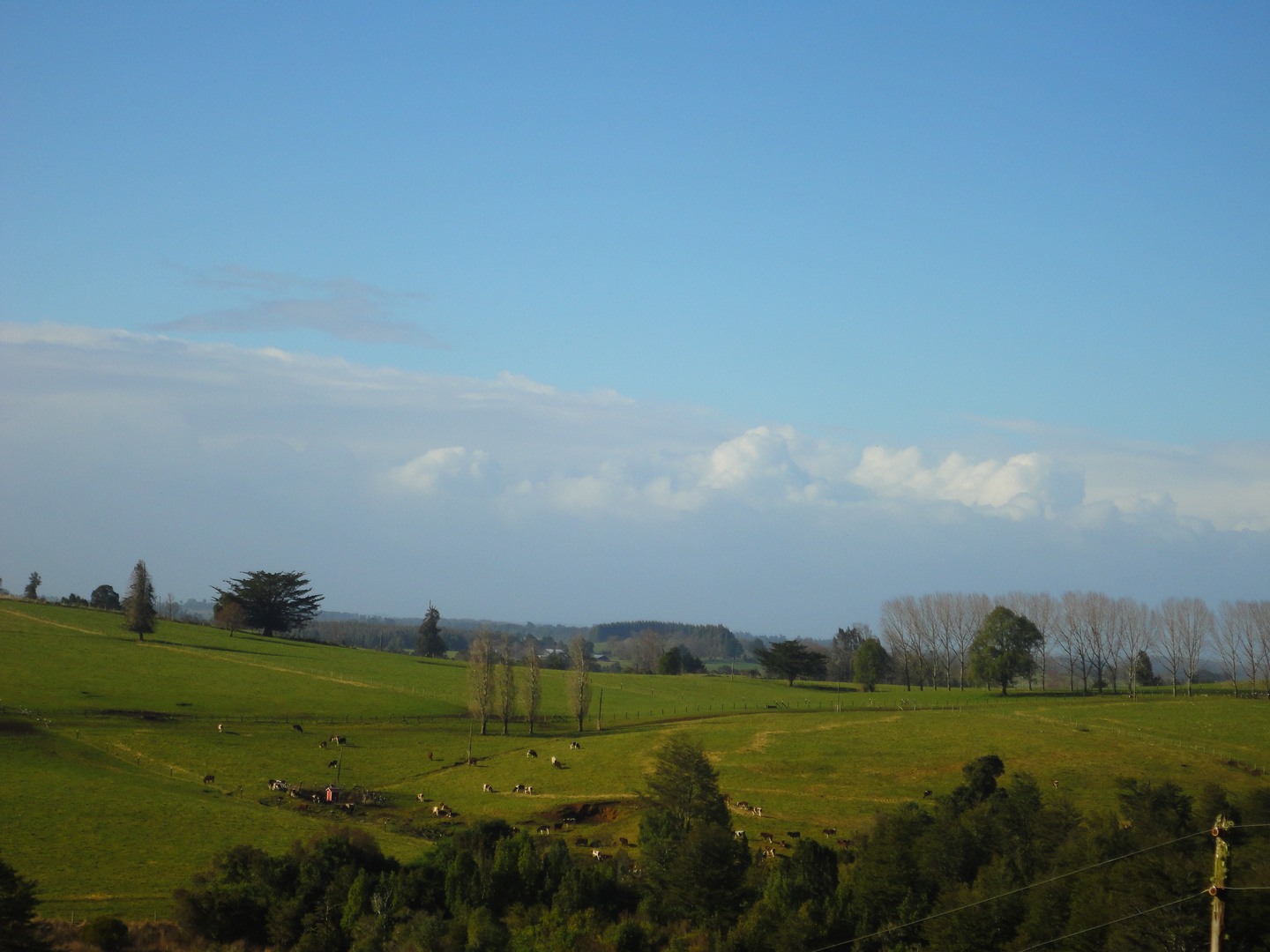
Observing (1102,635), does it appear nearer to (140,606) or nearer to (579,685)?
(579,685)

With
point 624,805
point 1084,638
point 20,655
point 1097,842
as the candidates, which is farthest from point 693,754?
point 1084,638

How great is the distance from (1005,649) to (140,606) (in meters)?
103

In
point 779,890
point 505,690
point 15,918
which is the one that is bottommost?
point 779,890

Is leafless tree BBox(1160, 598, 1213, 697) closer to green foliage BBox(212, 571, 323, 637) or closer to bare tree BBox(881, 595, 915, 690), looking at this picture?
bare tree BBox(881, 595, 915, 690)

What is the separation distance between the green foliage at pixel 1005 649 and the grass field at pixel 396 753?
10.6 feet

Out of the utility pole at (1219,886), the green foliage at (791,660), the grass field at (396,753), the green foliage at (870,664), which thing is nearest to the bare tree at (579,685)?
the grass field at (396,753)

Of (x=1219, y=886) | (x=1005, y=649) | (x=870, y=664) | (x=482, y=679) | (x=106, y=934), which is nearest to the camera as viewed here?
(x=1219, y=886)

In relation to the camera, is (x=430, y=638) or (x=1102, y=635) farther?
(x=430, y=638)

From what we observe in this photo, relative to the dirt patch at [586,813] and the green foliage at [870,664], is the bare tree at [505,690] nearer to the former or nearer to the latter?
the dirt patch at [586,813]

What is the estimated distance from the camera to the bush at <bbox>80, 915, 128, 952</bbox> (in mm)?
30844

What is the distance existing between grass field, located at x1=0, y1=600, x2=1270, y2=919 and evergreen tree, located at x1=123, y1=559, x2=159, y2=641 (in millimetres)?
1950

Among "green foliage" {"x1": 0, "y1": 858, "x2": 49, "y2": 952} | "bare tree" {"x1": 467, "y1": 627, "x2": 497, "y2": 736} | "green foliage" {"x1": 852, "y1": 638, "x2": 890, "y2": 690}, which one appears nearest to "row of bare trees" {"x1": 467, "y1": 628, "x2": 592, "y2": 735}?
"bare tree" {"x1": 467, "y1": 627, "x2": 497, "y2": 736}

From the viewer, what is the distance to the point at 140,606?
104 metres

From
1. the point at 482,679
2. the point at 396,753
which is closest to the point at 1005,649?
the point at 482,679
